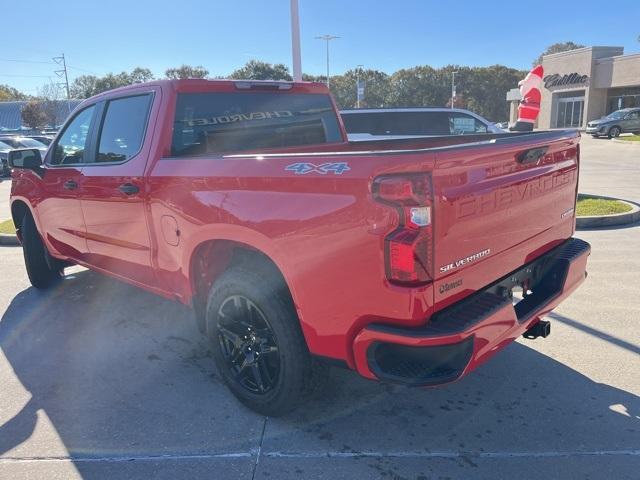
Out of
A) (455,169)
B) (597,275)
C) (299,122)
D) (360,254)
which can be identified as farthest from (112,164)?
(597,275)

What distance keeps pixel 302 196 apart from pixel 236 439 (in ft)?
4.83

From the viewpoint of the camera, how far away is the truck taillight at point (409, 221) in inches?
86.1

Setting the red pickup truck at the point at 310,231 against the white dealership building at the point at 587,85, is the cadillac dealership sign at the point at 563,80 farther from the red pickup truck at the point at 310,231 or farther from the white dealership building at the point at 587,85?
the red pickup truck at the point at 310,231

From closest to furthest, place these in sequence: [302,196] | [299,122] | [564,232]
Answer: [302,196] < [564,232] < [299,122]

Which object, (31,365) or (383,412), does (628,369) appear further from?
(31,365)

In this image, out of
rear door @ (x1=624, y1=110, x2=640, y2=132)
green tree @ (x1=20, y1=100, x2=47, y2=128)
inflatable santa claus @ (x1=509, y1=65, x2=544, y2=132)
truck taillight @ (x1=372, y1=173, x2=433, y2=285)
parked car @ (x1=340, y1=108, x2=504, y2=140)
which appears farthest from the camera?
green tree @ (x1=20, y1=100, x2=47, y2=128)

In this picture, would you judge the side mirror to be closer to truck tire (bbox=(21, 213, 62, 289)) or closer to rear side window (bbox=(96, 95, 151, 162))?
truck tire (bbox=(21, 213, 62, 289))

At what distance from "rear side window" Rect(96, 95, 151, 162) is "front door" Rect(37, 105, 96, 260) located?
27 centimetres

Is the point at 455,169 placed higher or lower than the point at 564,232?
higher

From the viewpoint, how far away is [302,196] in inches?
98.7

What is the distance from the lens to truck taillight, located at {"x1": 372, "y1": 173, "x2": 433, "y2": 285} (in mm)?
2188

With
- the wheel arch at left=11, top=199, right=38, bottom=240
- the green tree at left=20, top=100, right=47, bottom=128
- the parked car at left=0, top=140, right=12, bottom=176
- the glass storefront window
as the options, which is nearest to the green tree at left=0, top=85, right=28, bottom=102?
the green tree at left=20, top=100, right=47, bottom=128

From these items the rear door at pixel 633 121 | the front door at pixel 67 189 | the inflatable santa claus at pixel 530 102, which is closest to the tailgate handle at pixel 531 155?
the front door at pixel 67 189

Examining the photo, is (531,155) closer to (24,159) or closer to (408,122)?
(24,159)
